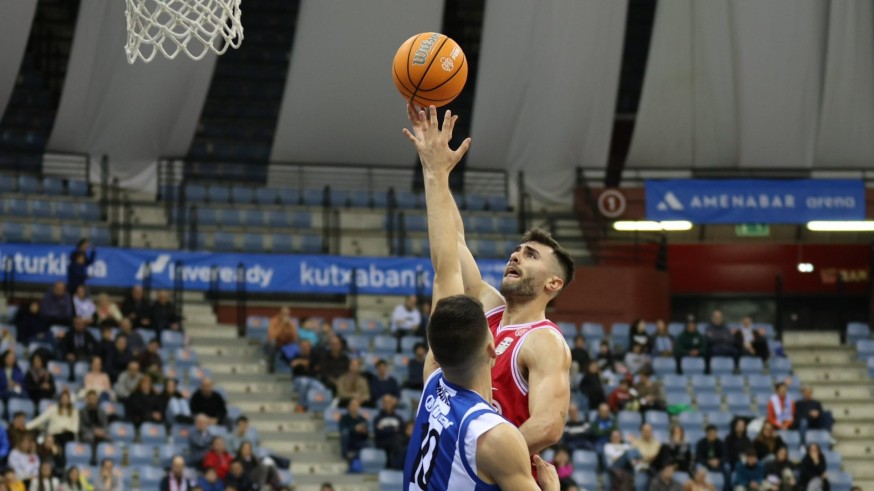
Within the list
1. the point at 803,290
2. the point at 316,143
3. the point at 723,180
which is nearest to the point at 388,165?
the point at 316,143

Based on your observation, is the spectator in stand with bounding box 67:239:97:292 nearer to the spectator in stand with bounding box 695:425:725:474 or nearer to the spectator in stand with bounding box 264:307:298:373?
the spectator in stand with bounding box 264:307:298:373

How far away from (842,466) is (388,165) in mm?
8554

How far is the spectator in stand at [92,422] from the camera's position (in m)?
16.2

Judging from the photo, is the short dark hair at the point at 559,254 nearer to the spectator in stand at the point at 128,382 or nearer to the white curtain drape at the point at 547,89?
the spectator in stand at the point at 128,382

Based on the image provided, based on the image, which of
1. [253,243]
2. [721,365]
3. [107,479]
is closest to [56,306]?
[107,479]

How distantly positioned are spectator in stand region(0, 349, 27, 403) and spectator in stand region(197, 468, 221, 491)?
2.27m

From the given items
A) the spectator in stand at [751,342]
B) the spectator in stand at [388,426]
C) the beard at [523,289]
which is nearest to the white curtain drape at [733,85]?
the spectator in stand at [751,342]

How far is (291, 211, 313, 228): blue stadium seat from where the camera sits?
911 inches

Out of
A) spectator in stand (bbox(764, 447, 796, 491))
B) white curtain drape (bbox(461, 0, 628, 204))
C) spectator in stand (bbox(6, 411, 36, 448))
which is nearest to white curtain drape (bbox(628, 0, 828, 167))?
white curtain drape (bbox(461, 0, 628, 204))

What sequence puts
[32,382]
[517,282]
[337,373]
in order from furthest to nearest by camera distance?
[337,373] → [32,382] → [517,282]

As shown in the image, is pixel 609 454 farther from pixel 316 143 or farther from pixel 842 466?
pixel 316 143

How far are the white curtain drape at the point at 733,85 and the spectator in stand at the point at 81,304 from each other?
10.2 m

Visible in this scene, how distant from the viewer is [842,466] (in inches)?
791

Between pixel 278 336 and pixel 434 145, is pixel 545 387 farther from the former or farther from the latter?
pixel 278 336
